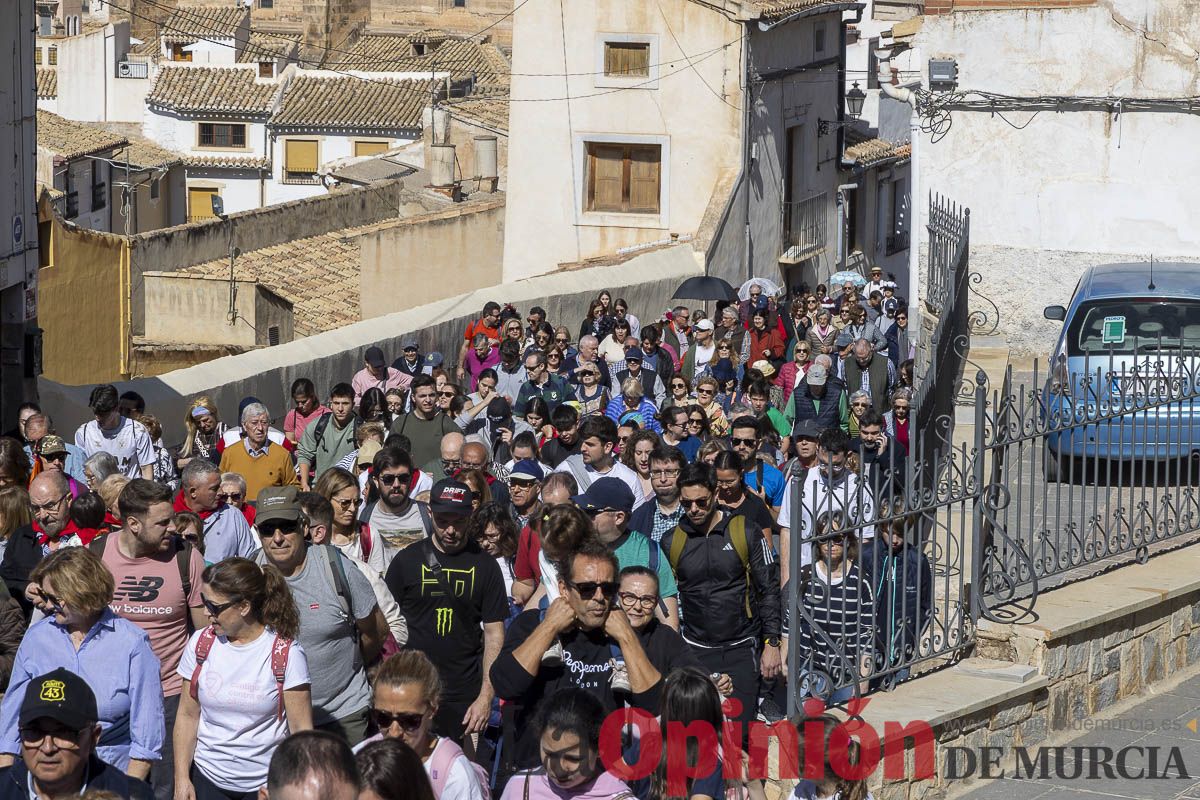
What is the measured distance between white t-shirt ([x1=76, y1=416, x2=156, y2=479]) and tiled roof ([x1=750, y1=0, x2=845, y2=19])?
726 inches

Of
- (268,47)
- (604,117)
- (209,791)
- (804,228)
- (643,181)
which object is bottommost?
(209,791)

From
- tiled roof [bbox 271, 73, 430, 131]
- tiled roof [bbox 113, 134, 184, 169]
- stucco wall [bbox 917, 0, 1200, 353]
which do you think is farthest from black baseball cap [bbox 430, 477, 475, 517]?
tiled roof [bbox 271, 73, 430, 131]

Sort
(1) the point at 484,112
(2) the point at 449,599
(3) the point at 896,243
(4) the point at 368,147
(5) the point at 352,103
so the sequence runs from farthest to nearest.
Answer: (5) the point at 352,103 → (4) the point at 368,147 → (3) the point at 896,243 → (1) the point at 484,112 → (2) the point at 449,599

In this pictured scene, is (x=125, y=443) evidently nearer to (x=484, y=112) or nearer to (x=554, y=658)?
(x=554, y=658)

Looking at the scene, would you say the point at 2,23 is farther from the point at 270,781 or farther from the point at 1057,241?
the point at 270,781

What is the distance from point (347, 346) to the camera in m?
17.8

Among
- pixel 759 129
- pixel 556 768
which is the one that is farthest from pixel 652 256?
pixel 556 768

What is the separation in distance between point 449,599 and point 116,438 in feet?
15.7

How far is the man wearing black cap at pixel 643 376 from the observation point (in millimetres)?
14797

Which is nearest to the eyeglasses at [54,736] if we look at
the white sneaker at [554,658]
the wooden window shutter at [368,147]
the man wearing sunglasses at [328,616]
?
the man wearing sunglasses at [328,616]

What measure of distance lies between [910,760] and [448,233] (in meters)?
24.3

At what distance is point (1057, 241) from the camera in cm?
1967

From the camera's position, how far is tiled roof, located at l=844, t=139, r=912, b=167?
3772 cm

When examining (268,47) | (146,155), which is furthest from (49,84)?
(268,47)
